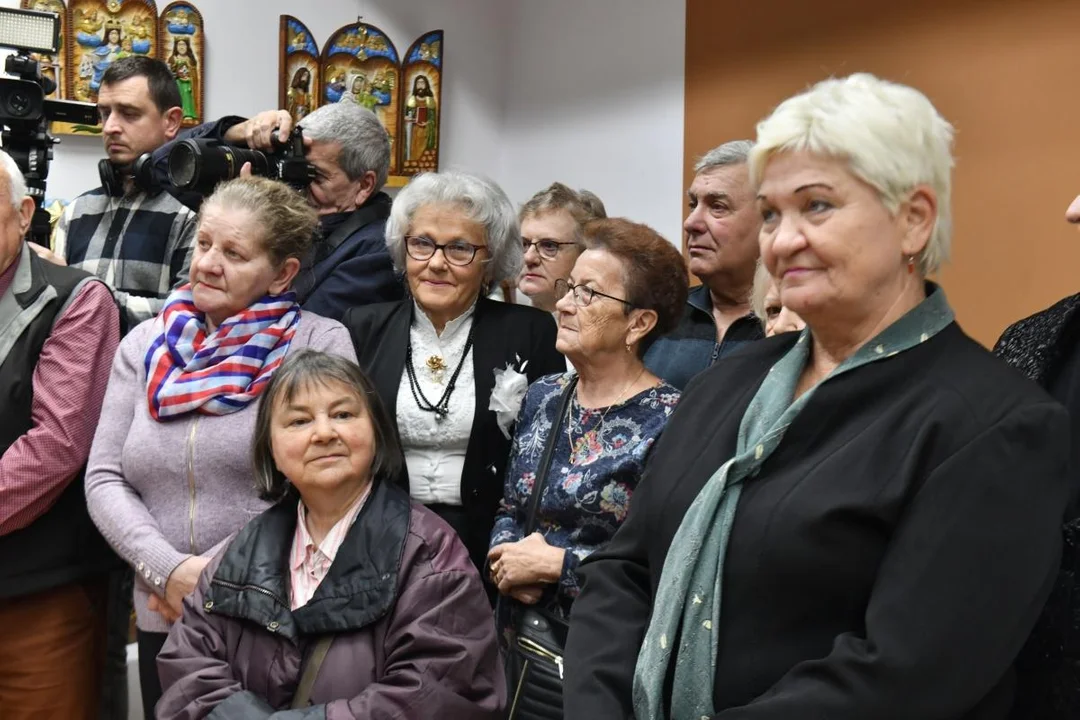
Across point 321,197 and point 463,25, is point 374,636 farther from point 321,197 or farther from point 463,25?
point 463,25

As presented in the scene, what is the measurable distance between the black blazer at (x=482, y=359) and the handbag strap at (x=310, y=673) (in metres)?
0.50

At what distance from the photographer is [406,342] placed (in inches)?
94.3

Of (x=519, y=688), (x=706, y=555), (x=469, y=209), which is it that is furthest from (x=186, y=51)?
(x=706, y=555)

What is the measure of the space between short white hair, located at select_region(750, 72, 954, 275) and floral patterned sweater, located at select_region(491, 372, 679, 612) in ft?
2.54

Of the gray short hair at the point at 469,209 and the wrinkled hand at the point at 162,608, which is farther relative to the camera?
the gray short hair at the point at 469,209

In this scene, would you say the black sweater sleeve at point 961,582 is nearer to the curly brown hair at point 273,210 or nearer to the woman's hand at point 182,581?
the woman's hand at point 182,581

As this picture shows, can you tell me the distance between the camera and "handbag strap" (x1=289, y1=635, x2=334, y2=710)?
1.78 metres

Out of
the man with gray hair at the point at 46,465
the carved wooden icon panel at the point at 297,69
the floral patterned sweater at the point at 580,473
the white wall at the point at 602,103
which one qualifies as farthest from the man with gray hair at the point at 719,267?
the carved wooden icon panel at the point at 297,69

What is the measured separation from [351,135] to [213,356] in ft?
2.70

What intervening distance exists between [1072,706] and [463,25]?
15.0 ft

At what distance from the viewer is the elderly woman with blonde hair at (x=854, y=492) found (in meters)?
1.14

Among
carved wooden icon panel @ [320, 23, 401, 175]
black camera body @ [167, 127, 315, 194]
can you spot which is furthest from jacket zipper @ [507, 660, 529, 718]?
carved wooden icon panel @ [320, 23, 401, 175]

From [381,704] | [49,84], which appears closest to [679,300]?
[381,704]

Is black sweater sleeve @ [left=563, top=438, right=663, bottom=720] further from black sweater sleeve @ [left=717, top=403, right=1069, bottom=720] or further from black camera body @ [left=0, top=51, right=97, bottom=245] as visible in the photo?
black camera body @ [left=0, top=51, right=97, bottom=245]
